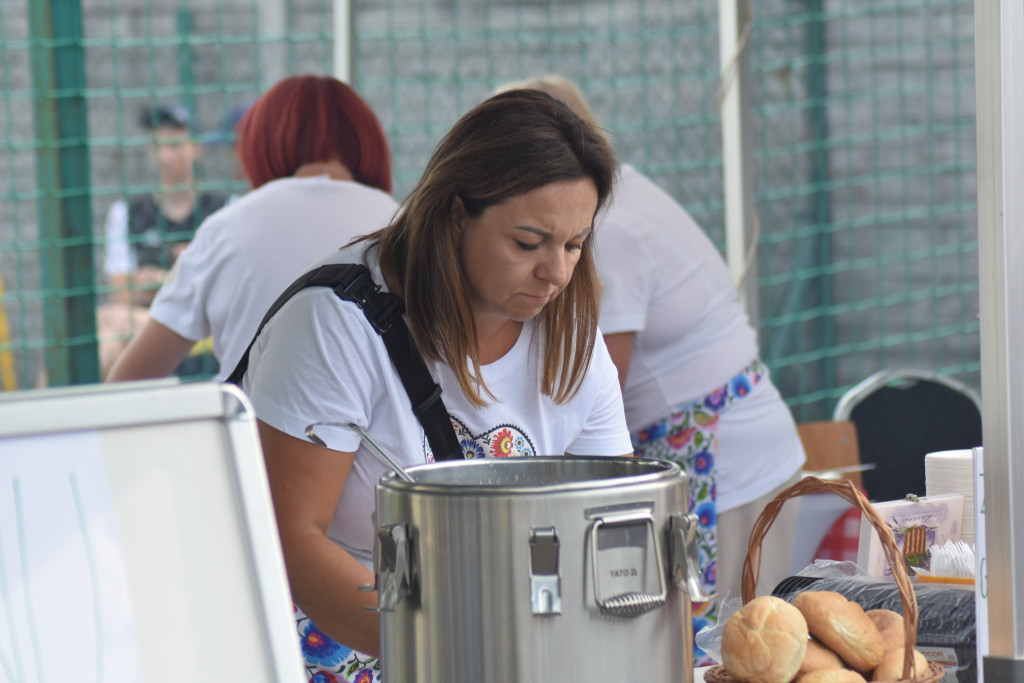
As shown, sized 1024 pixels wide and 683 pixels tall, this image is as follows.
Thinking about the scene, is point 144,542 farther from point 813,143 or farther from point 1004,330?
point 813,143

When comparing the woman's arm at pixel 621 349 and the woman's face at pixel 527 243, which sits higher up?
the woman's face at pixel 527 243

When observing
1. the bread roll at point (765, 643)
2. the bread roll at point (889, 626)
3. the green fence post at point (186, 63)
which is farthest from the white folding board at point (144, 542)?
the green fence post at point (186, 63)

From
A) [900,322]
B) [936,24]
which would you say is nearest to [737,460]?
[900,322]

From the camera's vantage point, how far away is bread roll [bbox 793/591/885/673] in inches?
35.1

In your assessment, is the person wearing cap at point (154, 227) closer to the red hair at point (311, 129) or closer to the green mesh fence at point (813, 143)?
the green mesh fence at point (813, 143)

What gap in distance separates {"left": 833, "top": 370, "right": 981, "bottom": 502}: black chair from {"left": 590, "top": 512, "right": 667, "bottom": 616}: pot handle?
175cm

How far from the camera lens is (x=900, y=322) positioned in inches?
149

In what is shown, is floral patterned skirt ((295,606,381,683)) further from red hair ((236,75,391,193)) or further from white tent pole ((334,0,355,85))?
white tent pole ((334,0,355,85))

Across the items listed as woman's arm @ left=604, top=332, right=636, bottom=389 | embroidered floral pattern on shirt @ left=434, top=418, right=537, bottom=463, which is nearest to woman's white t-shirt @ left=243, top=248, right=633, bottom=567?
embroidered floral pattern on shirt @ left=434, top=418, right=537, bottom=463

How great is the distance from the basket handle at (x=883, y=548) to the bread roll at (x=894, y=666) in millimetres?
14

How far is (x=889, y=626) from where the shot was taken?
0.93 metres

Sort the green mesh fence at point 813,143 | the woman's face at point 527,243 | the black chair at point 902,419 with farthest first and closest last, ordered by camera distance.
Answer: the green mesh fence at point 813,143
the black chair at point 902,419
the woman's face at point 527,243

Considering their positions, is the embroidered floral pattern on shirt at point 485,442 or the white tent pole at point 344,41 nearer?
the embroidered floral pattern on shirt at point 485,442

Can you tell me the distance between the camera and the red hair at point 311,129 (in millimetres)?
1914
